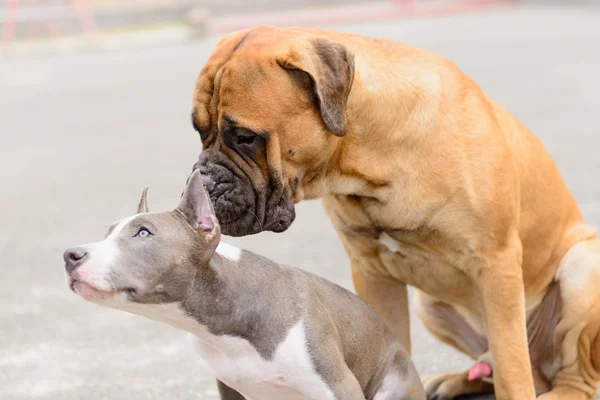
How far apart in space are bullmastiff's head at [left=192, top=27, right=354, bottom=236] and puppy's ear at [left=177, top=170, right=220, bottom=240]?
0.91 feet

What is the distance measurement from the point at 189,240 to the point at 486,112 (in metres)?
1.37

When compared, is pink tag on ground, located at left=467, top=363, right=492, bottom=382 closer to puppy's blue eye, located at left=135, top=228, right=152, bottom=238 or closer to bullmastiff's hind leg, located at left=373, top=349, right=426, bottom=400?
bullmastiff's hind leg, located at left=373, top=349, right=426, bottom=400

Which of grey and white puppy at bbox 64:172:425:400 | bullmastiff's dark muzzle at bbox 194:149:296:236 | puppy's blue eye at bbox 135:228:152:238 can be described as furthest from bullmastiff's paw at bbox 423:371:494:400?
puppy's blue eye at bbox 135:228:152:238

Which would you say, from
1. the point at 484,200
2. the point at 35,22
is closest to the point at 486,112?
the point at 484,200

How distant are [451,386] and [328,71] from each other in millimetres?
1587

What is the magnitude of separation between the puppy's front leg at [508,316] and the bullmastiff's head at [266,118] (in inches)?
30.6

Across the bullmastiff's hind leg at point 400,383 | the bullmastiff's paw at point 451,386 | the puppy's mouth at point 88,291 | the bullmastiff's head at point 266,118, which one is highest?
the bullmastiff's head at point 266,118

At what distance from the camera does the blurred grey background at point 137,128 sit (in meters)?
5.13

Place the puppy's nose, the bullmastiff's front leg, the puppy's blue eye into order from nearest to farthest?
the puppy's nose → the puppy's blue eye → the bullmastiff's front leg

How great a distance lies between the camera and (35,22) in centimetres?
1945

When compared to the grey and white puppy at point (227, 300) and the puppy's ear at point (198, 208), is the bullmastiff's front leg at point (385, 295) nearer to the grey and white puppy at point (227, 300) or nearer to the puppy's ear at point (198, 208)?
the grey and white puppy at point (227, 300)

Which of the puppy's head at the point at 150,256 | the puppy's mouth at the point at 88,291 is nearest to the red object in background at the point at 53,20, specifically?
the puppy's head at the point at 150,256

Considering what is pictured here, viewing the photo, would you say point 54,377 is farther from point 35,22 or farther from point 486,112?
point 35,22

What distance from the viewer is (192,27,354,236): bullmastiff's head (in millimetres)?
3471
